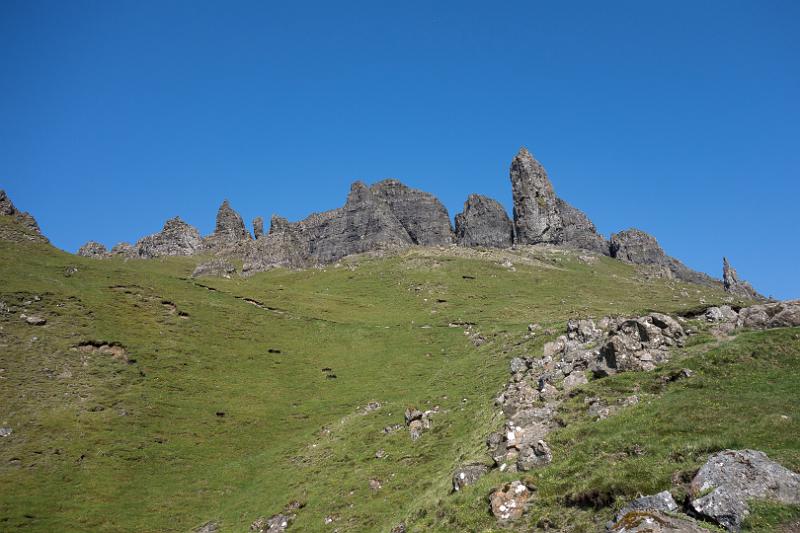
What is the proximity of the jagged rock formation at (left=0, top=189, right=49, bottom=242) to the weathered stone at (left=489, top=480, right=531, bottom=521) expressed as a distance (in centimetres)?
11650

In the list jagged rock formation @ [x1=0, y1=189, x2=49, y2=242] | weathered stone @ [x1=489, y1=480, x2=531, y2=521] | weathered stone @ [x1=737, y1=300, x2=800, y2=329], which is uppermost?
jagged rock formation @ [x1=0, y1=189, x2=49, y2=242]

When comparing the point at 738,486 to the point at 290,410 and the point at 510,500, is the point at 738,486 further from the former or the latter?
the point at 290,410

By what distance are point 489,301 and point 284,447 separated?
3575 inches

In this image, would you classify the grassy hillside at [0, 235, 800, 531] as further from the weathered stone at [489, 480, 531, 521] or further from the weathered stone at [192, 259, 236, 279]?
the weathered stone at [192, 259, 236, 279]

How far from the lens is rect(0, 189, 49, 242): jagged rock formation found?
106 m

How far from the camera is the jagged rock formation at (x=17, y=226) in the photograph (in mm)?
105750

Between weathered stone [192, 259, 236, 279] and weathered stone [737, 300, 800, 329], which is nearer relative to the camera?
weathered stone [737, 300, 800, 329]

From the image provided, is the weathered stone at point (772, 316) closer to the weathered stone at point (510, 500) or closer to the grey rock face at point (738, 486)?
the grey rock face at point (738, 486)

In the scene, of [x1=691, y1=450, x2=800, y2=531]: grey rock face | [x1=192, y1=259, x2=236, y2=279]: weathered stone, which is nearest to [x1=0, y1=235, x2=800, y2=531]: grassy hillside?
[x1=691, y1=450, x2=800, y2=531]: grey rock face

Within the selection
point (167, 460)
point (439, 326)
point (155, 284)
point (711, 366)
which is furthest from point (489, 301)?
point (711, 366)

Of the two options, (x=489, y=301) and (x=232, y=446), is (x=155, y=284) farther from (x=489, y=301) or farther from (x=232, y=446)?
(x=489, y=301)

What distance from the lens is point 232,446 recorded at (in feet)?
202

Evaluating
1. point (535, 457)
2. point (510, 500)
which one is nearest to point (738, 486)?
point (510, 500)

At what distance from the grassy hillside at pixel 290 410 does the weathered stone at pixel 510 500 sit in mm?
835
